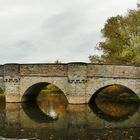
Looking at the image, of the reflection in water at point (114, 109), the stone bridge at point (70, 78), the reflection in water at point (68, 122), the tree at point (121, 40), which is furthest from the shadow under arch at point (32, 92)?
the tree at point (121, 40)

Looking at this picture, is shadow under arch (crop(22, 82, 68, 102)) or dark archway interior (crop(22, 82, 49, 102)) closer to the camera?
shadow under arch (crop(22, 82, 68, 102))

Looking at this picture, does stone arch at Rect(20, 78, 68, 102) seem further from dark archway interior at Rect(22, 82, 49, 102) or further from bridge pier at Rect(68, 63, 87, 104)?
bridge pier at Rect(68, 63, 87, 104)

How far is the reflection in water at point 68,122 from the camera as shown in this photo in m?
21.9

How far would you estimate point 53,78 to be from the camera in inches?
1465

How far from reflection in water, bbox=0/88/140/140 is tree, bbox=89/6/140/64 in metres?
6.78

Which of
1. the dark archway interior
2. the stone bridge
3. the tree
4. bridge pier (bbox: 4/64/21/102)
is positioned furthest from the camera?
the tree

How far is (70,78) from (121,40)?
11951 mm

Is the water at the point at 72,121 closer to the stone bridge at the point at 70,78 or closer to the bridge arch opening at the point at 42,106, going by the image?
the bridge arch opening at the point at 42,106

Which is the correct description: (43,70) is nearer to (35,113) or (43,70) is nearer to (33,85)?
(33,85)

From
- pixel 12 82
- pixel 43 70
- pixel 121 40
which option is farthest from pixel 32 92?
pixel 121 40

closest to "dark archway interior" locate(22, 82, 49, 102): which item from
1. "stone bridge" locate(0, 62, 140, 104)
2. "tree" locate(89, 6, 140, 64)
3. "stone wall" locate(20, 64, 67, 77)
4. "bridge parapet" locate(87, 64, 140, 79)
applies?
"stone bridge" locate(0, 62, 140, 104)

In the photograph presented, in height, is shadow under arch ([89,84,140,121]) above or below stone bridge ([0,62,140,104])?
below

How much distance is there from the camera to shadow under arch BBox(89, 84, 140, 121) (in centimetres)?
2965

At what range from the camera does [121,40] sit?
4559cm
